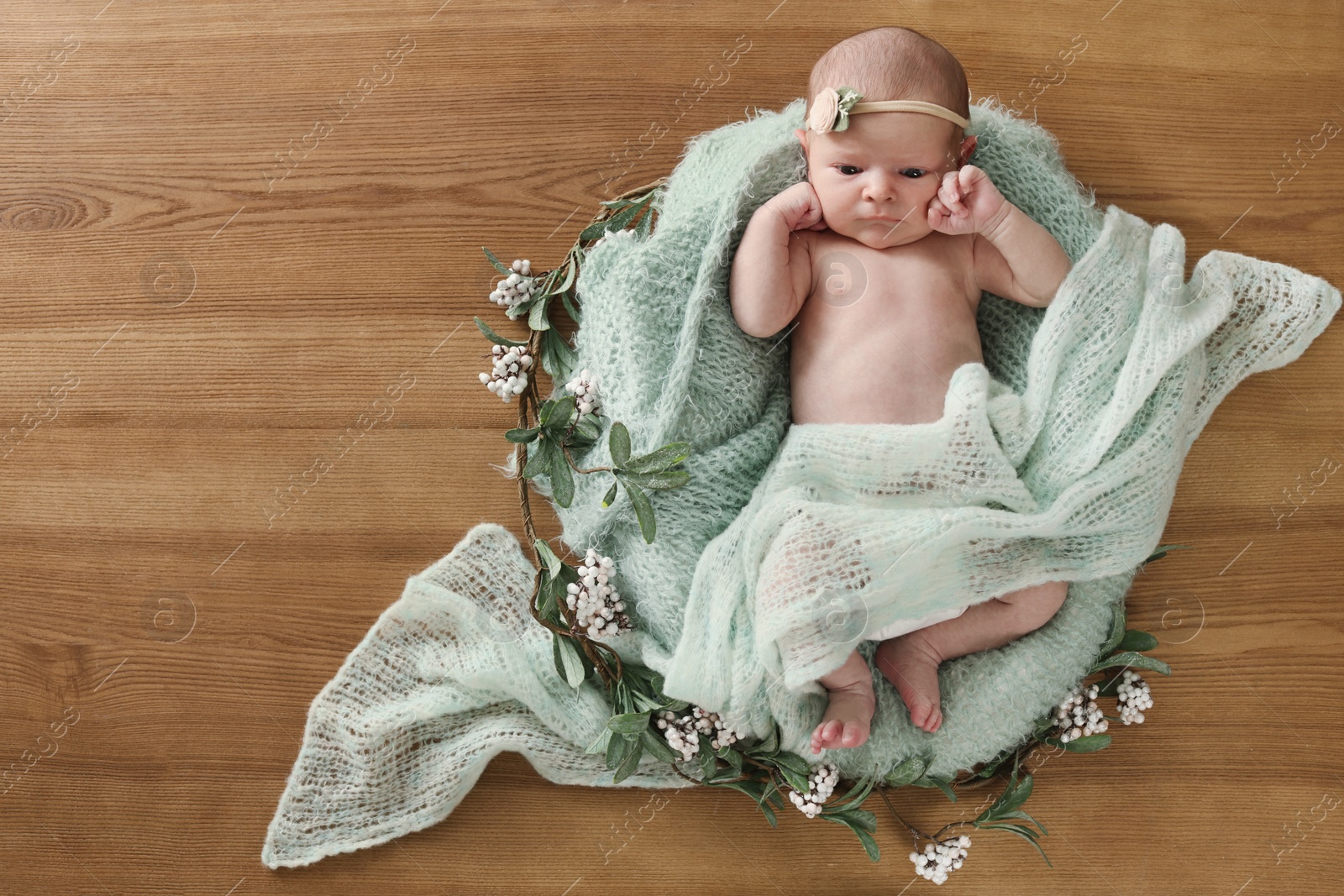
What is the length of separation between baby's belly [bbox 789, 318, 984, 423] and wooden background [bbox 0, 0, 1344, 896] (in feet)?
1.38

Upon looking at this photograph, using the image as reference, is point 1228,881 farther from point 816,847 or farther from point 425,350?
point 425,350

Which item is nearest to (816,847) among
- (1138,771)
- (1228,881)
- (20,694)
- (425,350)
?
(1138,771)

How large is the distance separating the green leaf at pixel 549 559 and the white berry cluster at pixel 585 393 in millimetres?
173

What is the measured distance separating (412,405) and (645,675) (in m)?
0.51

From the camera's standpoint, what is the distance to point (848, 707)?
43.4 inches

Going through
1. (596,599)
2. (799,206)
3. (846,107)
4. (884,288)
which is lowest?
(596,599)

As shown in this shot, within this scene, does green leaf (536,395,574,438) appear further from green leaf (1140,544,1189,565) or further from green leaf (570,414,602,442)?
green leaf (1140,544,1189,565)

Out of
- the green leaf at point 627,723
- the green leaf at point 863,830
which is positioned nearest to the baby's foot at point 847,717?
the green leaf at point 863,830

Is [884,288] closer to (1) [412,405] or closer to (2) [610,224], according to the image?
(2) [610,224]

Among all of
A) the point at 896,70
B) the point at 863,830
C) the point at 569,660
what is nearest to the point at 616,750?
the point at 569,660

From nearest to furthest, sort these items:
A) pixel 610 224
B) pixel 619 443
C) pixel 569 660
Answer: pixel 619 443, pixel 569 660, pixel 610 224

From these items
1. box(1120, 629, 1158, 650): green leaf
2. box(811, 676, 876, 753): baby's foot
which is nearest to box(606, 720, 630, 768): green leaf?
box(811, 676, 876, 753): baby's foot

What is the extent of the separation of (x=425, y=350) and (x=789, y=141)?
59cm

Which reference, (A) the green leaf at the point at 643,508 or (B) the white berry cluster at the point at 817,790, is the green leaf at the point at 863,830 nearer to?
(B) the white berry cluster at the point at 817,790
